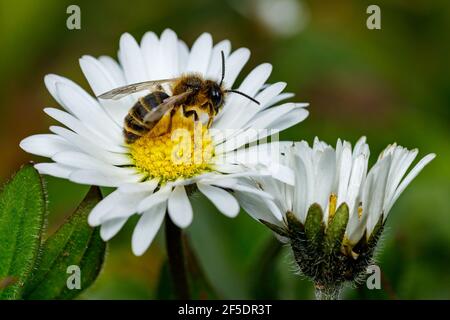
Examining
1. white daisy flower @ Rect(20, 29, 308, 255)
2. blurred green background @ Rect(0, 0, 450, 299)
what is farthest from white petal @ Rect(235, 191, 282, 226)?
blurred green background @ Rect(0, 0, 450, 299)

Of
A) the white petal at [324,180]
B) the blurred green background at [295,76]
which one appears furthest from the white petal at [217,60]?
the blurred green background at [295,76]

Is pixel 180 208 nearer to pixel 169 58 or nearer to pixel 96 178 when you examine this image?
pixel 96 178

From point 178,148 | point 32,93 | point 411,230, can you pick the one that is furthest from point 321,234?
point 32,93

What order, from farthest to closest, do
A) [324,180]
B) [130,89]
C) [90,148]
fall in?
1. [130,89]
2. [90,148]
3. [324,180]

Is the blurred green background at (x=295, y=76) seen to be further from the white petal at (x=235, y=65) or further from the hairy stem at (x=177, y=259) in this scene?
the white petal at (x=235, y=65)

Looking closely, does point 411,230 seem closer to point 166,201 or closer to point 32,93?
point 166,201

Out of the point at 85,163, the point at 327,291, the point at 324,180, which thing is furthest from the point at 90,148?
the point at 327,291
